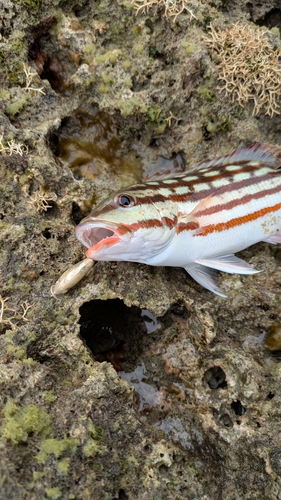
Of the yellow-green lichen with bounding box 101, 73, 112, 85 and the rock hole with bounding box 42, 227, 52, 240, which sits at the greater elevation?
the yellow-green lichen with bounding box 101, 73, 112, 85

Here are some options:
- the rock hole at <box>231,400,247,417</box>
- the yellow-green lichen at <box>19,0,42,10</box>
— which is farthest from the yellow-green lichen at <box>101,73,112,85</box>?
the rock hole at <box>231,400,247,417</box>

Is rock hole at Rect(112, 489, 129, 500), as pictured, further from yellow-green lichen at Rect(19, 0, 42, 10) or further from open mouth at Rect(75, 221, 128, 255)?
yellow-green lichen at Rect(19, 0, 42, 10)

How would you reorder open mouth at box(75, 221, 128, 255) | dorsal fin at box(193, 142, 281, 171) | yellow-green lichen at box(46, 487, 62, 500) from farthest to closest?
dorsal fin at box(193, 142, 281, 171)
open mouth at box(75, 221, 128, 255)
yellow-green lichen at box(46, 487, 62, 500)

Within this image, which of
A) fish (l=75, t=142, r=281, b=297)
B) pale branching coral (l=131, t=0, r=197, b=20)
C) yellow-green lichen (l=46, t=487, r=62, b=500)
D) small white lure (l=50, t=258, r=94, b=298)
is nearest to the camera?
yellow-green lichen (l=46, t=487, r=62, b=500)

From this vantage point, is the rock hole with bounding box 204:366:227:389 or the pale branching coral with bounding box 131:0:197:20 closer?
the rock hole with bounding box 204:366:227:389

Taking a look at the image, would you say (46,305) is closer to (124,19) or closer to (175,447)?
(175,447)

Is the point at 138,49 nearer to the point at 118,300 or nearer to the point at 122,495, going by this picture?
the point at 118,300
